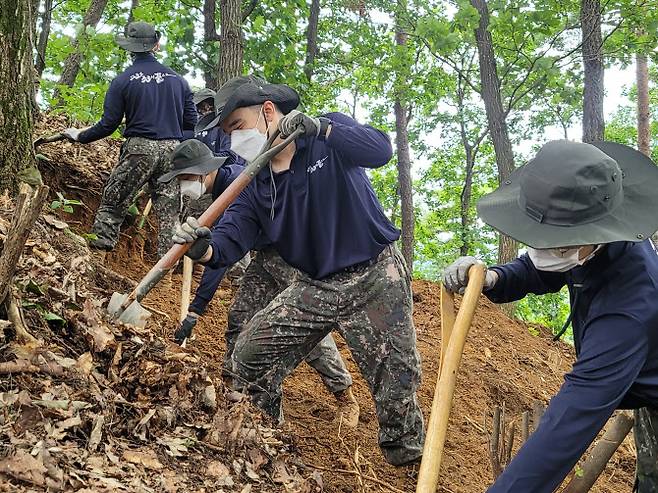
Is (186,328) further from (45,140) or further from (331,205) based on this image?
(45,140)

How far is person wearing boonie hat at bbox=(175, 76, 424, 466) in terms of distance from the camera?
13.1ft

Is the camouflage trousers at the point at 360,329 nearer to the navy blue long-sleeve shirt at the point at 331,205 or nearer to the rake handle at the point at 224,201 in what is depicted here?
the navy blue long-sleeve shirt at the point at 331,205

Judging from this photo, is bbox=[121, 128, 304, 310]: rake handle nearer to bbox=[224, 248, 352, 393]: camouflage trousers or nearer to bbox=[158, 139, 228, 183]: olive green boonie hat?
bbox=[224, 248, 352, 393]: camouflage trousers

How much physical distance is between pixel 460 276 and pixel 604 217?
31.7 inches

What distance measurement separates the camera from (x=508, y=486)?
223 cm

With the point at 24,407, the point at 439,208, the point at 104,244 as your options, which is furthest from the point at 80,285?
the point at 439,208

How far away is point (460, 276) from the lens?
9.73 feet

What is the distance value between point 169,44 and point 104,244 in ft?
18.4

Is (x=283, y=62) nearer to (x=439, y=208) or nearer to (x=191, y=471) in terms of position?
(x=191, y=471)

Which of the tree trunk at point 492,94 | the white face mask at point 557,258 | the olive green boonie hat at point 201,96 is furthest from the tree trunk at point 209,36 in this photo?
the white face mask at point 557,258

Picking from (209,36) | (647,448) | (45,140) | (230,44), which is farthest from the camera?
(209,36)

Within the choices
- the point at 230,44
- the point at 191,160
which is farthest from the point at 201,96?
the point at 191,160

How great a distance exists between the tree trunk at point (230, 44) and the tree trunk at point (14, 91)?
403 centimetres

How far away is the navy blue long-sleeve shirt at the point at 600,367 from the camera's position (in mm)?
2219
